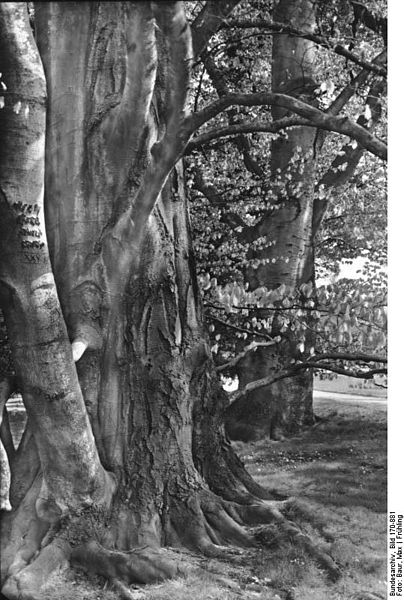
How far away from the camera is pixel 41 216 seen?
335 centimetres

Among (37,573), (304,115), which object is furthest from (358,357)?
(37,573)

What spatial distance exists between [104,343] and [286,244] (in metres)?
3.04

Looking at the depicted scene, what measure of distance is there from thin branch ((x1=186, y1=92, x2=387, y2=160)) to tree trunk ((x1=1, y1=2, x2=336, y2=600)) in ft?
1.19

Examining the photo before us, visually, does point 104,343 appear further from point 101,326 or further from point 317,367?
point 317,367

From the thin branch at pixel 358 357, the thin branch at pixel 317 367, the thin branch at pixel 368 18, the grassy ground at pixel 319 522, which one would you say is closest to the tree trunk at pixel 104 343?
the grassy ground at pixel 319 522

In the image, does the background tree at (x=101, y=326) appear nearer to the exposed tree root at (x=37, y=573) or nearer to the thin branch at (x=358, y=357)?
the exposed tree root at (x=37, y=573)

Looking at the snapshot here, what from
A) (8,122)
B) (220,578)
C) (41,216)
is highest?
(8,122)

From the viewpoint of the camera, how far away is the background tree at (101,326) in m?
3.34

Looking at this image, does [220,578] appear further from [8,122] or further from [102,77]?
[102,77]

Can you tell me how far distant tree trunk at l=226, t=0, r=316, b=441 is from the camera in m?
5.83

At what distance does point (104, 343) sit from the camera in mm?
3822

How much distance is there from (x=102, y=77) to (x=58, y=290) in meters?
1.26

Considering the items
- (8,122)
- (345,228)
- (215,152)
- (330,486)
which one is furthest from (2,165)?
(345,228)

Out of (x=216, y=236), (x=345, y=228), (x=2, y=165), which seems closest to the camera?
(x=2, y=165)
